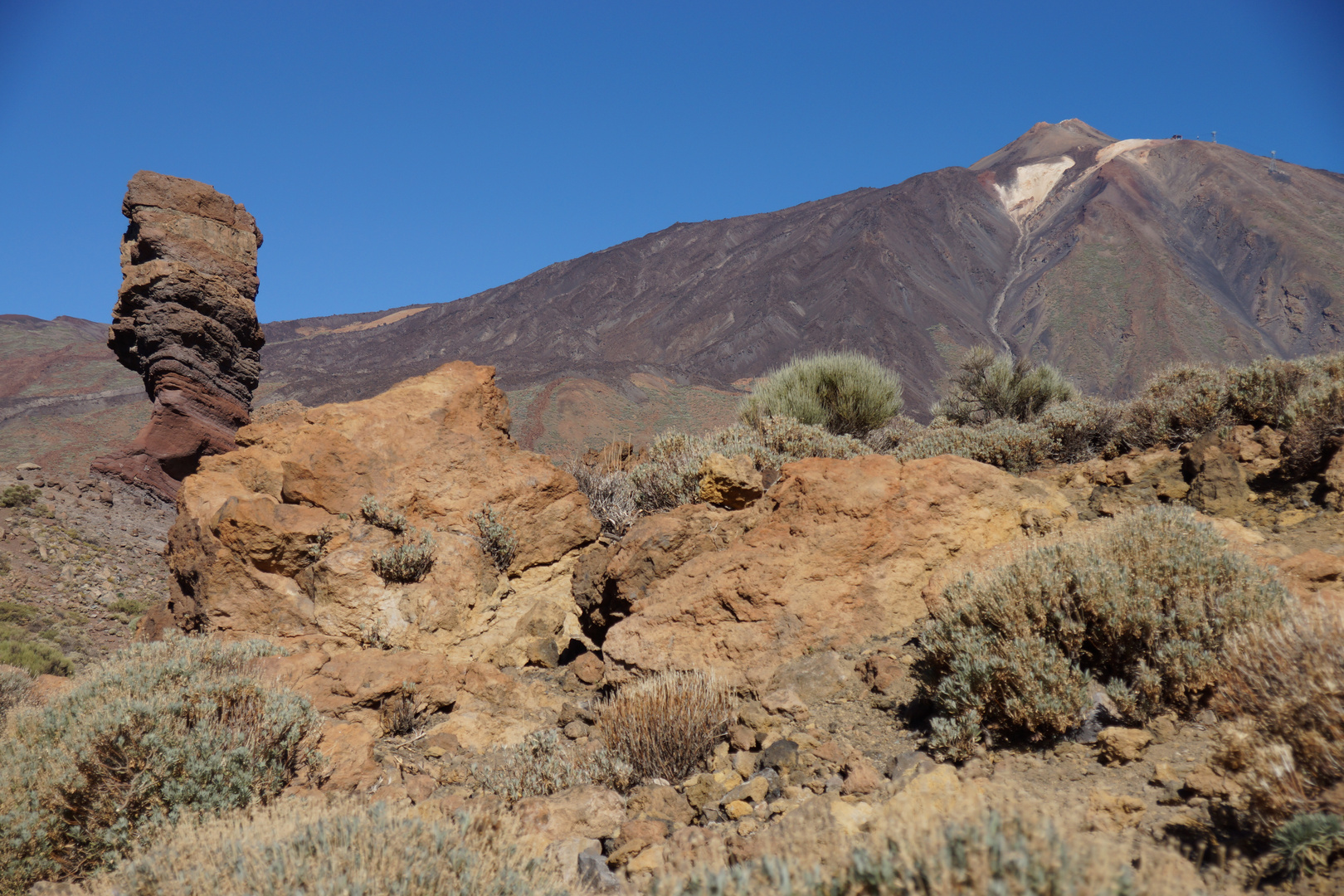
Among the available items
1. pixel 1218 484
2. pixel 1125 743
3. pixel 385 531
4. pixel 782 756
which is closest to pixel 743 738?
pixel 782 756

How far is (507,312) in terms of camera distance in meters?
69.8

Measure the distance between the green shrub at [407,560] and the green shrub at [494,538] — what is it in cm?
45

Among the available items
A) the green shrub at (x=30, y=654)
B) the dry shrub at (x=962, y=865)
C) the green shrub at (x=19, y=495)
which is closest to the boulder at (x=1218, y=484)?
the dry shrub at (x=962, y=865)

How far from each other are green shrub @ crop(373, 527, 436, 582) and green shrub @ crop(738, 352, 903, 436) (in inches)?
257

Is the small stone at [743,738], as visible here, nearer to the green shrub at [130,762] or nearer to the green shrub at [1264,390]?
the green shrub at [130,762]

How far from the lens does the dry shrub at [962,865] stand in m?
1.39

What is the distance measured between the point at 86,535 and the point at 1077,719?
46.4 feet

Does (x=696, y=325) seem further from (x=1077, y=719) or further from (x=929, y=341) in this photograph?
(x=1077, y=719)

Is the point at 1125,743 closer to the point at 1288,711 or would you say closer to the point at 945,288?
the point at 1288,711

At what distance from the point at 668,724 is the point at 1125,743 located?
1.98 m

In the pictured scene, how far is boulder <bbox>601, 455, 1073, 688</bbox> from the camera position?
4.54 meters

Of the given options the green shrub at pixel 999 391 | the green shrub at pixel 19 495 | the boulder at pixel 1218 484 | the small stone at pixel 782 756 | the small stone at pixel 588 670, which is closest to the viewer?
the small stone at pixel 782 756

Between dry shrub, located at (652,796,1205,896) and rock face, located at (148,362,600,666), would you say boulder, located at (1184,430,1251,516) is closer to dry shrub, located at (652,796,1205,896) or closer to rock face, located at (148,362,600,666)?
dry shrub, located at (652,796,1205,896)

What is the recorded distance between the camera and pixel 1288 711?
212 cm
